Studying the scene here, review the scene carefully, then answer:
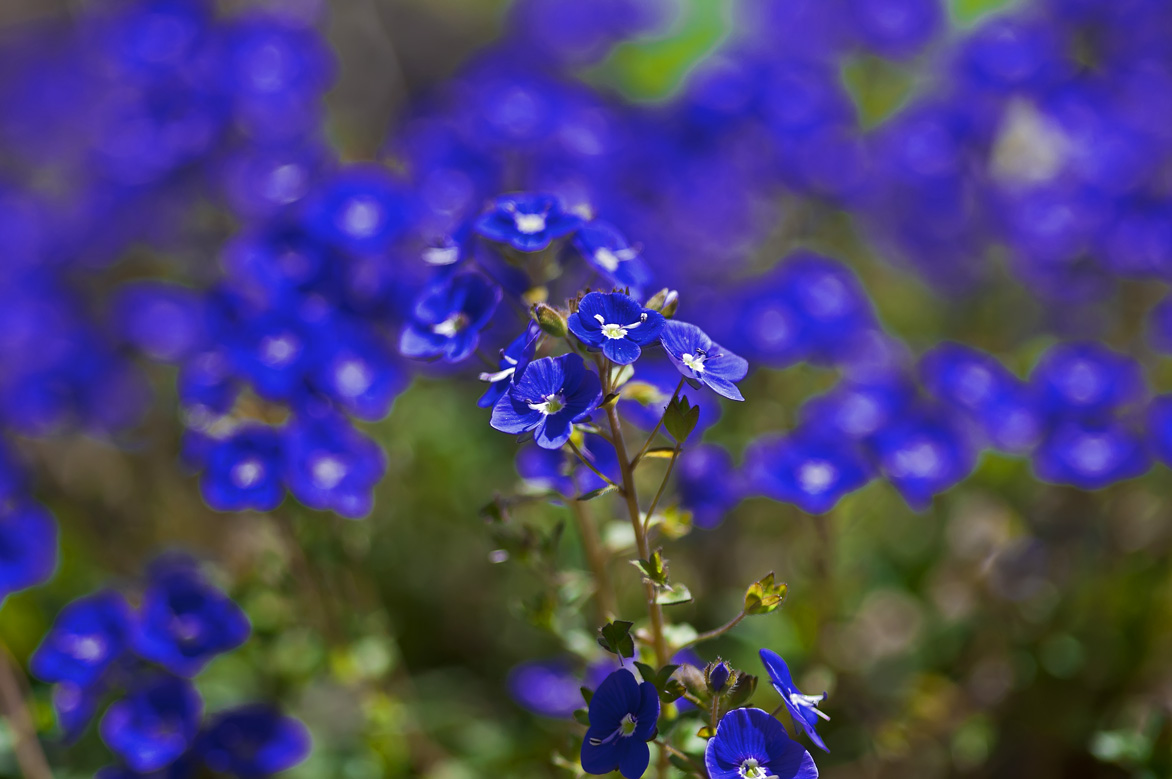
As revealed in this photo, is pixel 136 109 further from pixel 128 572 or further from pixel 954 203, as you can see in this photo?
pixel 954 203

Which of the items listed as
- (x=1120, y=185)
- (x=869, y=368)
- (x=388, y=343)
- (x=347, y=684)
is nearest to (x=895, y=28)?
(x=1120, y=185)

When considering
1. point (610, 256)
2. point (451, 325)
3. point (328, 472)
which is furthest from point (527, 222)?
point (328, 472)

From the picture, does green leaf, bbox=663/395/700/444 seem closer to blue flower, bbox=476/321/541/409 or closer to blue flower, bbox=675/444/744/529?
blue flower, bbox=476/321/541/409

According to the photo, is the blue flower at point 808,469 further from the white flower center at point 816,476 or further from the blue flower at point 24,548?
the blue flower at point 24,548

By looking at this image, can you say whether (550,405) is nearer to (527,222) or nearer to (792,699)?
(527,222)

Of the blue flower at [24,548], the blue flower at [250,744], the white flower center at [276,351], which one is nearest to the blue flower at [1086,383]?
the white flower center at [276,351]

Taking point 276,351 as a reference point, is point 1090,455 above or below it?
below

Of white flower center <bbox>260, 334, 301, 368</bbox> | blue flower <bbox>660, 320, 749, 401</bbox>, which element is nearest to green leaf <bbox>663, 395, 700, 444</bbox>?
blue flower <bbox>660, 320, 749, 401</bbox>
